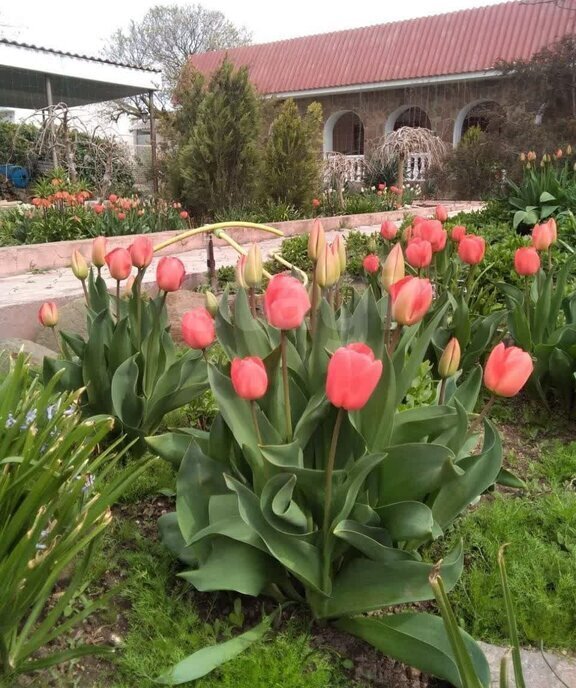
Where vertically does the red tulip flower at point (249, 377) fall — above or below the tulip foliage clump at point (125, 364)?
above

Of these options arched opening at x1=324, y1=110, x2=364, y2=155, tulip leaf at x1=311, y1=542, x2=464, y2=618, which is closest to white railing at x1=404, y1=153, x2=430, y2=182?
arched opening at x1=324, y1=110, x2=364, y2=155

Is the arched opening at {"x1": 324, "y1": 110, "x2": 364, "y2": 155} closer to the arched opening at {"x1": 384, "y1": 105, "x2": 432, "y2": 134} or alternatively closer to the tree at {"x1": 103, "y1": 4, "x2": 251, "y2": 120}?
the arched opening at {"x1": 384, "y1": 105, "x2": 432, "y2": 134}

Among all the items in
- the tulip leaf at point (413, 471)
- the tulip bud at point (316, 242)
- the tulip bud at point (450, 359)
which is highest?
the tulip bud at point (316, 242)

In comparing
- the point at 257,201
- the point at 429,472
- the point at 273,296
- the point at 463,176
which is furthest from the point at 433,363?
the point at 463,176

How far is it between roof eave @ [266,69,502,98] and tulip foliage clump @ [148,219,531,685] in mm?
17560

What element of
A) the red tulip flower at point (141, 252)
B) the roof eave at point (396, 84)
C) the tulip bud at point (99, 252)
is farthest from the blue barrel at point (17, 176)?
the red tulip flower at point (141, 252)

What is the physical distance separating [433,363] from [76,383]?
5.50 ft

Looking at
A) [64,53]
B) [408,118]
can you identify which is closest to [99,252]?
[64,53]

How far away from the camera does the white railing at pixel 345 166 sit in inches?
585

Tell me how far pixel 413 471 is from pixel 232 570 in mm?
513

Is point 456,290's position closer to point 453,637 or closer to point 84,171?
point 453,637

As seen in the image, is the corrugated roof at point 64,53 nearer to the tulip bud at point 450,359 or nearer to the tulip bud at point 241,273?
the tulip bud at point 241,273

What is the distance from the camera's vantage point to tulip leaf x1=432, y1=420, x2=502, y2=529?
5.42 ft

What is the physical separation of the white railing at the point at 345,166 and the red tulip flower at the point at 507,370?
12.4 m
